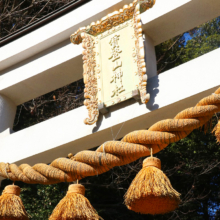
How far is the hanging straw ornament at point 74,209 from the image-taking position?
2379mm

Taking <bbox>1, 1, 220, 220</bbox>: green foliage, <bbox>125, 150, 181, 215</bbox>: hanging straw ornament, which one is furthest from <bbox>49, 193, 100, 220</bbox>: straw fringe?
<bbox>1, 1, 220, 220</bbox>: green foliage

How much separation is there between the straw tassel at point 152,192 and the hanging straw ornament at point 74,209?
26 centimetres

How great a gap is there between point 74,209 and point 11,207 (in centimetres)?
51

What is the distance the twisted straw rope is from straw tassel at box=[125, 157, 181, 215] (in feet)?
0.36

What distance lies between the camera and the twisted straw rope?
7.34ft

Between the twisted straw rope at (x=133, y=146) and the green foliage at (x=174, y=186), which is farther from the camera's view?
the green foliage at (x=174, y=186)

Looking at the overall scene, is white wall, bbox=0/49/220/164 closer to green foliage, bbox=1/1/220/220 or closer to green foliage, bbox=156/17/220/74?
green foliage, bbox=1/1/220/220

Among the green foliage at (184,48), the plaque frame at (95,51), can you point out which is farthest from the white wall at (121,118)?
the green foliage at (184,48)

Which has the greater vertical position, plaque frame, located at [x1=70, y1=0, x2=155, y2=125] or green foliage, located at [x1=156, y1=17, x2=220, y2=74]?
green foliage, located at [x1=156, y1=17, x2=220, y2=74]

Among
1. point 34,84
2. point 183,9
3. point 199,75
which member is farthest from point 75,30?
point 199,75

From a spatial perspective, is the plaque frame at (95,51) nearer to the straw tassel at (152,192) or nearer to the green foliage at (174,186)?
the straw tassel at (152,192)

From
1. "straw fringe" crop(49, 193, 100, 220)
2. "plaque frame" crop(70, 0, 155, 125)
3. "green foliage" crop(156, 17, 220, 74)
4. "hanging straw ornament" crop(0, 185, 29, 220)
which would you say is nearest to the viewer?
"straw fringe" crop(49, 193, 100, 220)

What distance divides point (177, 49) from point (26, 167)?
5.43m

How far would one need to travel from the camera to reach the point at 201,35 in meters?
7.93
